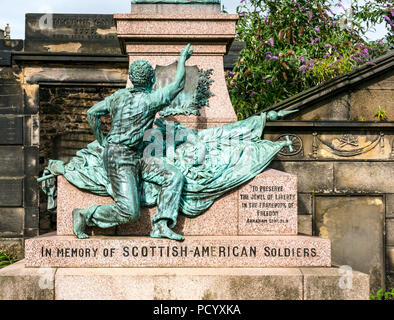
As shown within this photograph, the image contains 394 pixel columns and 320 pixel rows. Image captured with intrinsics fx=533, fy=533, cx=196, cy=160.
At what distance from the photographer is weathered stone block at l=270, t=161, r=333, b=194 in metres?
8.89

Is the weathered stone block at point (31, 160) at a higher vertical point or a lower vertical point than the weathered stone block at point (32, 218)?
higher

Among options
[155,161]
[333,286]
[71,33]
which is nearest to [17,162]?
[71,33]

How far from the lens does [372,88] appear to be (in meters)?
Result: 9.34

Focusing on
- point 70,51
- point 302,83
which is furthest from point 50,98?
point 302,83

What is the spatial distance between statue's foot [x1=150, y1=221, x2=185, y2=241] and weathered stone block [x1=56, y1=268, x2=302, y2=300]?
449mm

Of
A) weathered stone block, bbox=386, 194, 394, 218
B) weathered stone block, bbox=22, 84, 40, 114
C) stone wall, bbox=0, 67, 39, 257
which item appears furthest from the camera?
weathered stone block, bbox=22, 84, 40, 114

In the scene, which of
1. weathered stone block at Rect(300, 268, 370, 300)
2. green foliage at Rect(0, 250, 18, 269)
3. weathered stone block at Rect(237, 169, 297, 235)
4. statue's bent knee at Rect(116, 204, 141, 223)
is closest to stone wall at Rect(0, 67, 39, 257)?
green foliage at Rect(0, 250, 18, 269)

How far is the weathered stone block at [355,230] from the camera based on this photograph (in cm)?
862

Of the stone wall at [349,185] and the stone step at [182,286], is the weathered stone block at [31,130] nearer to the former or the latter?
the stone wall at [349,185]

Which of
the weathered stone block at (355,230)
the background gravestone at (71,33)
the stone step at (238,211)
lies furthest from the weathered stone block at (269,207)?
the background gravestone at (71,33)

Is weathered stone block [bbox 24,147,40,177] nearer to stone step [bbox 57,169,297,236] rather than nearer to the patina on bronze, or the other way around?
the patina on bronze

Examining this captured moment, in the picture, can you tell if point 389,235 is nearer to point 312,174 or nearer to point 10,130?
point 312,174

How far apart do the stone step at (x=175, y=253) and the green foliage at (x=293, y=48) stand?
5.26 m

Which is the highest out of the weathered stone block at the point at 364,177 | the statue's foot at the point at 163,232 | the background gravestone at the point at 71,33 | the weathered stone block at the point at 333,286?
the background gravestone at the point at 71,33
